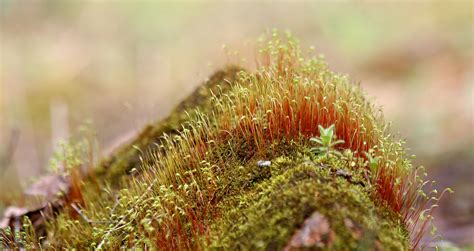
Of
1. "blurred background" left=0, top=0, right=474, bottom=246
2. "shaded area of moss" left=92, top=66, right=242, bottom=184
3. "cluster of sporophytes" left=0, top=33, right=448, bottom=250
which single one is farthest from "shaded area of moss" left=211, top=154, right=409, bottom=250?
"blurred background" left=0, top=0, right=474, bottom=246

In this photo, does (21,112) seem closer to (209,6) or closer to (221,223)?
(209,6)

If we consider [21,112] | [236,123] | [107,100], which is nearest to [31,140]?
[21,112]

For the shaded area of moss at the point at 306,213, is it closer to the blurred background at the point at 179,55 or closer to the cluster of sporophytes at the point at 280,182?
the cluster of sporophytes at the point at 280,182

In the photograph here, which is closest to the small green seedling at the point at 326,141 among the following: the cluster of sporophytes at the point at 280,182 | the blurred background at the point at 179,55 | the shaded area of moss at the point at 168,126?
the cluster of sporophytes at the point at 280,182

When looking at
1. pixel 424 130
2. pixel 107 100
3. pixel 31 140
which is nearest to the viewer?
pixel 424 130

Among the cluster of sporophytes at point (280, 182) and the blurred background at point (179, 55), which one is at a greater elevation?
the cluster of sporophytes at point (280, 182)

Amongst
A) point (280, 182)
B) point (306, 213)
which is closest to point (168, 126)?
point (280, 182)

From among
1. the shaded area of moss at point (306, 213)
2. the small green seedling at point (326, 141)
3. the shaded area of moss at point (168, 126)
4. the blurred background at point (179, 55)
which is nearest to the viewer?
the shaded area of moss at point (306, 213)
